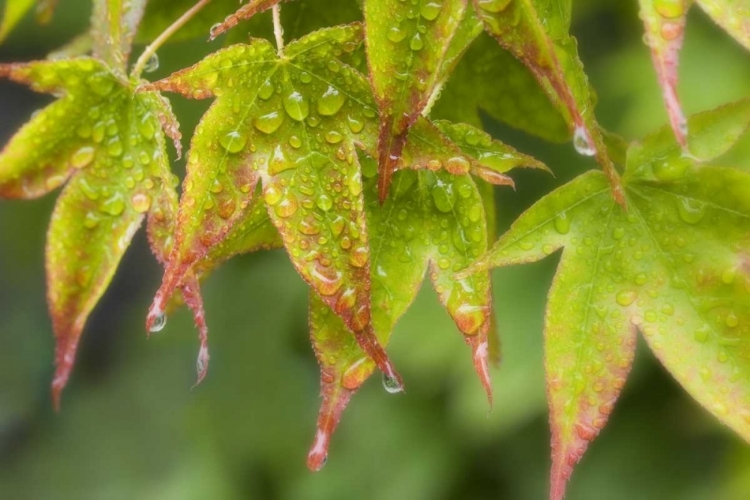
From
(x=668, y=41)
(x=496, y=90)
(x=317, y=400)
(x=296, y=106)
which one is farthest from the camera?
(x=317, y=400)

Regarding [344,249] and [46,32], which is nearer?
[344,249]

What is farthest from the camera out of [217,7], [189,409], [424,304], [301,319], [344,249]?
[189,409]

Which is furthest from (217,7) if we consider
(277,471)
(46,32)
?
(46,32)

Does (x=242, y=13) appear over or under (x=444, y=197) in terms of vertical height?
over

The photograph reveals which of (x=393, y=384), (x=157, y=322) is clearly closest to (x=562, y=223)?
(x=393, y=384)

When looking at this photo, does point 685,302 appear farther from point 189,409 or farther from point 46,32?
point 46,32

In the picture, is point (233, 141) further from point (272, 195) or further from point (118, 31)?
point (118, 31)

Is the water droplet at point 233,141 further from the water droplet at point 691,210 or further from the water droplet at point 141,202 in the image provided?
the water droplet at point 691,210
